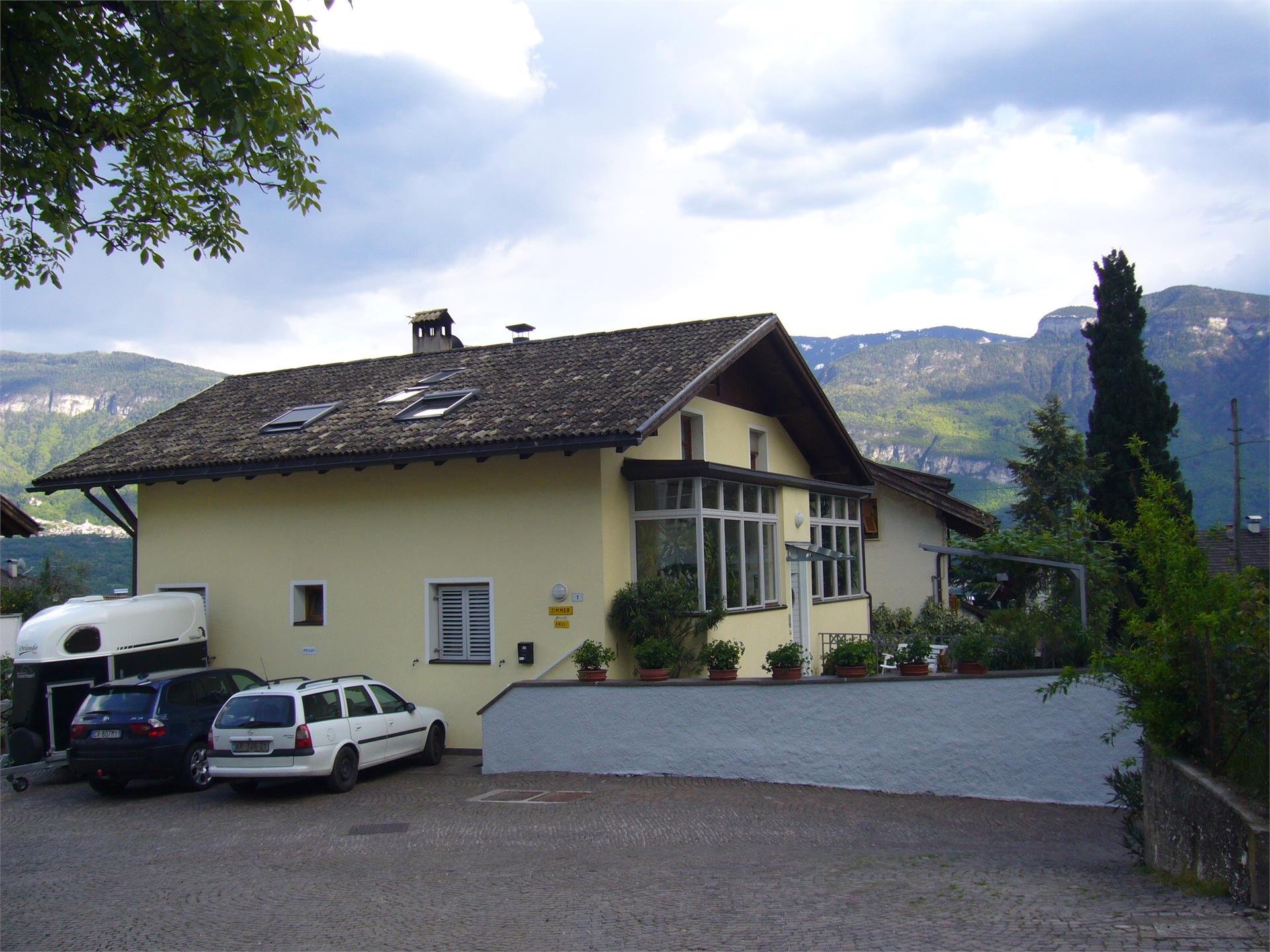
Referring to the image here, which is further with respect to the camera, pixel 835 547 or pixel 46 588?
pixel 46 588

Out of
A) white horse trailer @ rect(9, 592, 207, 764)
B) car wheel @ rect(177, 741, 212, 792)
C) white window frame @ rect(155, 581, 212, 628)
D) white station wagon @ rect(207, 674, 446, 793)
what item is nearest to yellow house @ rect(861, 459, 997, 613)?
white window frame @ rect(155, 581, 212, 628)

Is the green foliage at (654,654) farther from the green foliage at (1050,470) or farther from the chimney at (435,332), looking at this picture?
the green foliage at (1050,470)

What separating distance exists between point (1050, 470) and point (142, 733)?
3459 centimetres

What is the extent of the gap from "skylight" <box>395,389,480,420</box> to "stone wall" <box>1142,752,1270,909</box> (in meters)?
11.6

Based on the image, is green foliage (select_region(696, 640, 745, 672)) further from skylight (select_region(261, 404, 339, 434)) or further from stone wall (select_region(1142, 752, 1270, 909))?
skylight (select_region(261, 404, 339, 434))

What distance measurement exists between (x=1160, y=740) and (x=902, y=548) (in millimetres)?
20936

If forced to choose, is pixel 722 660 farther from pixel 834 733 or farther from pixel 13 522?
pixel 13 522

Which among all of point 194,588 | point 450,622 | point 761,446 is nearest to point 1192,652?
point 450,622

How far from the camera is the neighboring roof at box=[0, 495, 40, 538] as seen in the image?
25.0 meters

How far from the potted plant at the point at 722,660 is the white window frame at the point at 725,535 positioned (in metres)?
1.35

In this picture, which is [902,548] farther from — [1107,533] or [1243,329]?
[1243,329]

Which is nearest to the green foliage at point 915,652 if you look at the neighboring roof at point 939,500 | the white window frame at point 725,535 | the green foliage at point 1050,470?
the white window frame at point 725,535

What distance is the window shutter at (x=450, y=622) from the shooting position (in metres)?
16.1

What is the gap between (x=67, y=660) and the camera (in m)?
14.7
